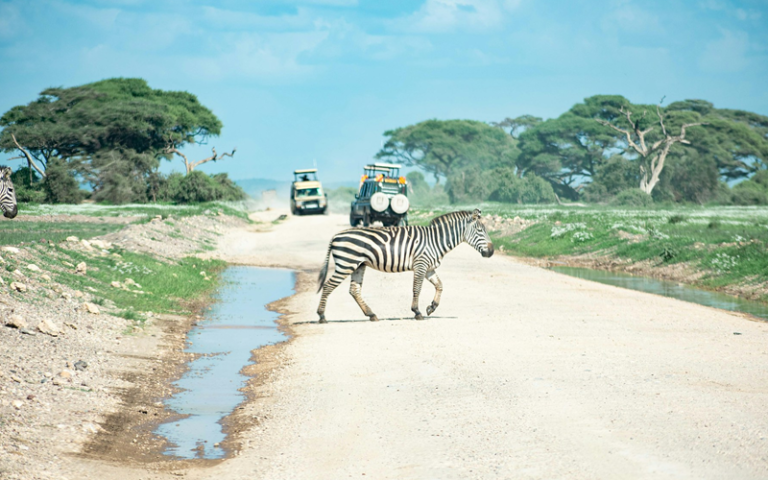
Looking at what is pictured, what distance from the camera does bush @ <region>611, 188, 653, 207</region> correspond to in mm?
65969

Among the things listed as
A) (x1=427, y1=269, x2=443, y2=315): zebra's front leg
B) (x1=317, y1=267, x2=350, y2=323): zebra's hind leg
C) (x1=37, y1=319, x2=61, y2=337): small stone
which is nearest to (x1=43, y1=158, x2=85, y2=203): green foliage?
(x1=317, y1=267, x2=350, y2=323): zebra's hind leg

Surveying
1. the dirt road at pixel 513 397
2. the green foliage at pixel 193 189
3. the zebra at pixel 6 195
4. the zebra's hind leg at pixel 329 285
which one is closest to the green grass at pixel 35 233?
the zebra at pixel 6 195

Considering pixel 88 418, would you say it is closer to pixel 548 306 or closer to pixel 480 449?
pixel 480 449

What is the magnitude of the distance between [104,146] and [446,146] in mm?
45768

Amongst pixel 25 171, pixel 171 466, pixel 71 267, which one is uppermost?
pixel 25 171

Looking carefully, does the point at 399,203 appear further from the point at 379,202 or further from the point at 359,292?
the point at 359,292

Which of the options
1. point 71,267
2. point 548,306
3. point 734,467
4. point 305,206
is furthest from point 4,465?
point 305,206

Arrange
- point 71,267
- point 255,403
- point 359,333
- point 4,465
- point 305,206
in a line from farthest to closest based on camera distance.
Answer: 1. point 305,206
2. point 71,267
3. point 359,333
4. point 255,403
5. point 4,465

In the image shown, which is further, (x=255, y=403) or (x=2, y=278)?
(x=2, y=278)

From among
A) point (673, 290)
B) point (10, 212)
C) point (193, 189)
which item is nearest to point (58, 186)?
point (193, 189)

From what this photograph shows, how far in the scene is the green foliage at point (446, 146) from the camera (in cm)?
9862

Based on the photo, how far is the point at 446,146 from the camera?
99.0 m

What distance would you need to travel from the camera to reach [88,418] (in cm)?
765

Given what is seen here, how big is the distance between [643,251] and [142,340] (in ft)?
61.4
